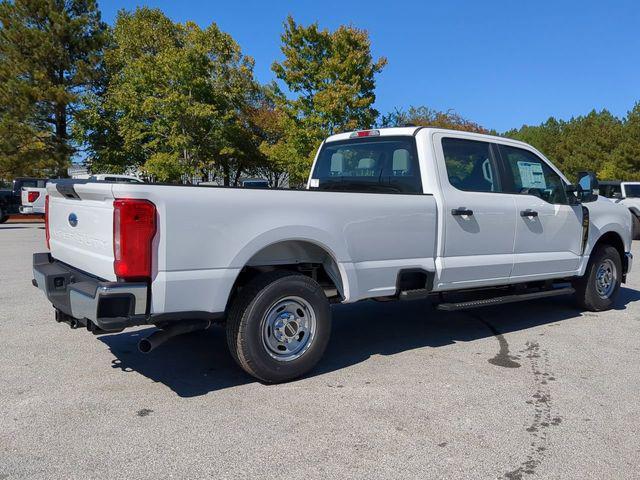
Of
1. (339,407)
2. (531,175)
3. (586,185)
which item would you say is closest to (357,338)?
(339,407)

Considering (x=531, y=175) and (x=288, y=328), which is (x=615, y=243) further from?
(x=288, y=328)

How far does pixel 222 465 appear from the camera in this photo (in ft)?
10.5

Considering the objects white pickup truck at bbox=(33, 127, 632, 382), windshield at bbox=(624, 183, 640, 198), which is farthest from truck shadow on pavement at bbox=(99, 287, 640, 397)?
windshield at bbox=(624, 183, 640, 198)

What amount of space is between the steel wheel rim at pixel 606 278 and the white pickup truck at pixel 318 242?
1.50ft

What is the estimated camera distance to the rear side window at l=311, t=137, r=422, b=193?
18.3ft

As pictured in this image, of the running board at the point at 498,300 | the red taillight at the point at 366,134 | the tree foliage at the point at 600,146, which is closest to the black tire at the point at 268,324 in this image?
the running board at the point at 498,300

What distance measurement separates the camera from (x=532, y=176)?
640cm

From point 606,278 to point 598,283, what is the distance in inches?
7.7

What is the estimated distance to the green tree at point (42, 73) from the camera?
27.2 meters

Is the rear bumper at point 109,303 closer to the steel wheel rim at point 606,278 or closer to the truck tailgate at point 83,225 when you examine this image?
the truck tailgate at point 83,225

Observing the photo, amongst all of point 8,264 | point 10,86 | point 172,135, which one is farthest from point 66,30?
point 8,264

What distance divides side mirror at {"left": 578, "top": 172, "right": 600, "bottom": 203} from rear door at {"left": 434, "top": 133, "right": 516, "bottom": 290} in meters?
1.25

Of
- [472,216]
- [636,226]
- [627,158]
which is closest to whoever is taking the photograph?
[472,216]

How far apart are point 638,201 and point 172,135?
18.1 meters
